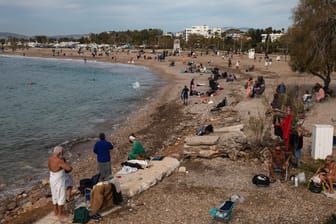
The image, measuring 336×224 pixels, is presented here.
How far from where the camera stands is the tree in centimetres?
1897

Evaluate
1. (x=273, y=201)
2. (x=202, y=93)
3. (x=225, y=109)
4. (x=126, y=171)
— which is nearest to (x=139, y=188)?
(x=126, y=171)

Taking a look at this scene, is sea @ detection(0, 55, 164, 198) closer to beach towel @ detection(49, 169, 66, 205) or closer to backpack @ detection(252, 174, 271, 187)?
beach towel @ detection(49, 169, 66, 205)

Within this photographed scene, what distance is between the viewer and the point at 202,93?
1108 inches

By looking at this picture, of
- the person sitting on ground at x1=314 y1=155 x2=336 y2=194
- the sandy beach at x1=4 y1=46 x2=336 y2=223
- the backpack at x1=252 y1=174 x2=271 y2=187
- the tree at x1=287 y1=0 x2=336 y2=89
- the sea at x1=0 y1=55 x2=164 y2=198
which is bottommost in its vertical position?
the sea at x1=0 y1=55 x2=164 y2=198

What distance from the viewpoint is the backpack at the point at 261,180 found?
950cm

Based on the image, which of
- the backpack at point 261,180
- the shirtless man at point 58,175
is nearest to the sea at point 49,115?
the shirtless man at point 58,175

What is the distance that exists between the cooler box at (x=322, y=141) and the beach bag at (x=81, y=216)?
667 centimetres

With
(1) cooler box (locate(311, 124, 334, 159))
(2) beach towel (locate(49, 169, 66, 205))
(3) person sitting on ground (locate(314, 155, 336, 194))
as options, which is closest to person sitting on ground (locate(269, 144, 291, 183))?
(3) person sitting on ground (locate(314, 155, 336, 194))

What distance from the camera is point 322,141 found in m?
10.9

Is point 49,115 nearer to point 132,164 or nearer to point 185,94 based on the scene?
point 185,94

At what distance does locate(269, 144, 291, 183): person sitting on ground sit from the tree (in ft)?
36.3

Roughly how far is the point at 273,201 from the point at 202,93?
19.7 metres

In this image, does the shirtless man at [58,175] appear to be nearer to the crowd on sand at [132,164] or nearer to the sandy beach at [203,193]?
the crowd on sand at [132,164]

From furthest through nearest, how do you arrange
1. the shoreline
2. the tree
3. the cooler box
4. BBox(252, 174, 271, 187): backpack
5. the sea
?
1. the tree
2. the sea
3. the shoreline
4. the cooler box
5. BBox(252, 174, 271, 187): backpack
